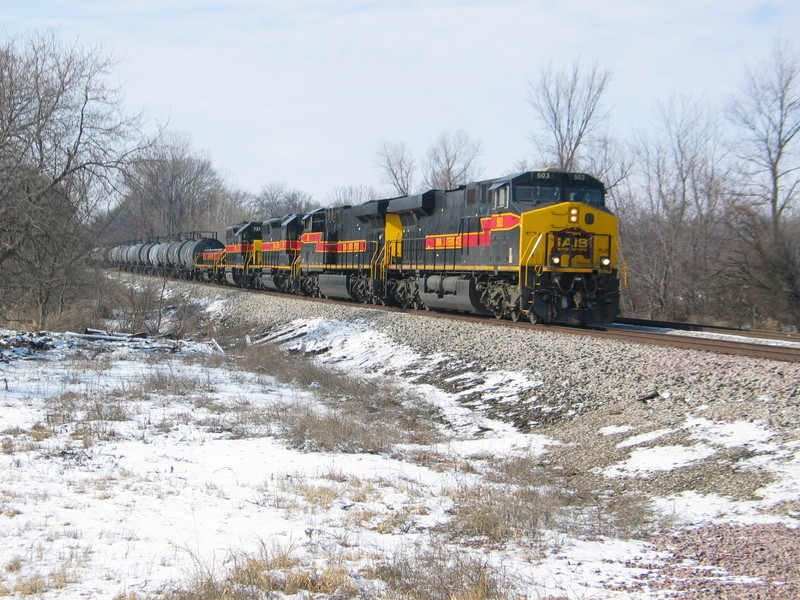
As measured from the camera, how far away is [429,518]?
20.5 feet

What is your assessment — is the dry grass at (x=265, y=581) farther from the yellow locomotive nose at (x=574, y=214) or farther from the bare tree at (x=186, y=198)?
the bare tree at (x=186, y=198)

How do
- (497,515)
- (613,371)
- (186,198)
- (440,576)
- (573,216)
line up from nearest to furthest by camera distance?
(440,576) → (497,515) → (613,371) → (573,216) → (186,198)

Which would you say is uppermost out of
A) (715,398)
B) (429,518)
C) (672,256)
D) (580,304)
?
(672,256)

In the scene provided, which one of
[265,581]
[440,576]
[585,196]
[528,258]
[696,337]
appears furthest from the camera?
[585,196]

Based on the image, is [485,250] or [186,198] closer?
[485,250]

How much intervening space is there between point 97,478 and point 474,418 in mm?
5753

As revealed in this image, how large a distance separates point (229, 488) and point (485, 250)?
37.3ft

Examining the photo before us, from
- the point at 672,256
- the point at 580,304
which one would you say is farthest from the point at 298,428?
the point at 672,256

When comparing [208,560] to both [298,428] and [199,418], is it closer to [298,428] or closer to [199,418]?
[298,428]

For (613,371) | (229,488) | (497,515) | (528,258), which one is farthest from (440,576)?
(528,258)

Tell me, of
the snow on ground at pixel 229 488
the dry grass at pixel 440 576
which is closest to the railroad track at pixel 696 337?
the snow on ground at pixel 229 488

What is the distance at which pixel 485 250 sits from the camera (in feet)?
56.2

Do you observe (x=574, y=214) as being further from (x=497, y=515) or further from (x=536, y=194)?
(x=497, y=515)

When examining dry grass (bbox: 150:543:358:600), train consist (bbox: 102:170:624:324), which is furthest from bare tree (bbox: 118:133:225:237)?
dry grass (bbox: 150:543:358:600)
